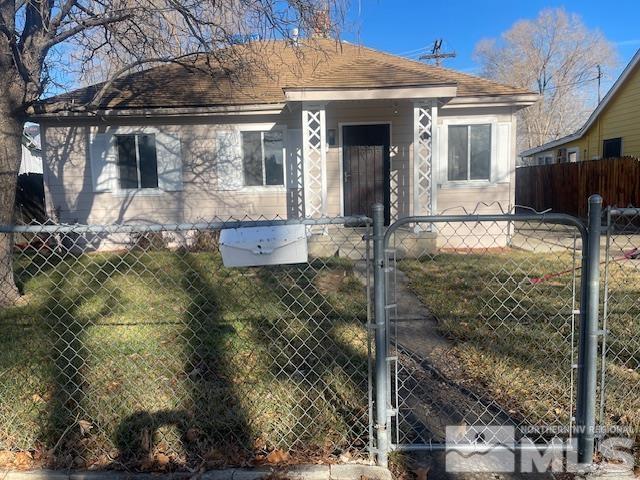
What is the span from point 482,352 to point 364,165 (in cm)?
738

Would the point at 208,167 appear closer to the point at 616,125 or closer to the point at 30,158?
the point at 616,125

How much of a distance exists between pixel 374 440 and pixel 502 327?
101 inches

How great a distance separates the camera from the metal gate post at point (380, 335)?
255 cm

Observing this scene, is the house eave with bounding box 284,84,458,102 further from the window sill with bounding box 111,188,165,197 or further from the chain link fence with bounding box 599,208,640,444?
the chain link fence with bounding box 599,208,640,444

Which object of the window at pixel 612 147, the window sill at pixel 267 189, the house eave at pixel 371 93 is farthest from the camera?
the window at pixel 612 147

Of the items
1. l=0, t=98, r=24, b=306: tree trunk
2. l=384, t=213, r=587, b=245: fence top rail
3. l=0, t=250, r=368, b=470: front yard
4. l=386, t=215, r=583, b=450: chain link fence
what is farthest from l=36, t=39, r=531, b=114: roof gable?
l=384, t=213, r=587, b=245: fence top rail

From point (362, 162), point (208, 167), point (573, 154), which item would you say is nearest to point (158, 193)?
point (208, 167)

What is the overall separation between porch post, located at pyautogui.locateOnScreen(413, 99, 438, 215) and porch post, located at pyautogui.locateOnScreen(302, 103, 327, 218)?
1.80m

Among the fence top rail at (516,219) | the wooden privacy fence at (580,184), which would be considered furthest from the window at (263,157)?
the fence top rail at (516,219)

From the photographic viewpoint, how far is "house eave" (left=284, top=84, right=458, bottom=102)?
9125 mm

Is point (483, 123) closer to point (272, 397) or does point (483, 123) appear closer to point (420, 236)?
point (420, 236)

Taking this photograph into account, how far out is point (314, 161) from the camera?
10375mm

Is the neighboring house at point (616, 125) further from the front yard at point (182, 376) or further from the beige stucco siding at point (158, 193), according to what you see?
the front yard at point (182, 376)

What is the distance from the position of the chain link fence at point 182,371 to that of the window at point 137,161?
4524 millimetres
